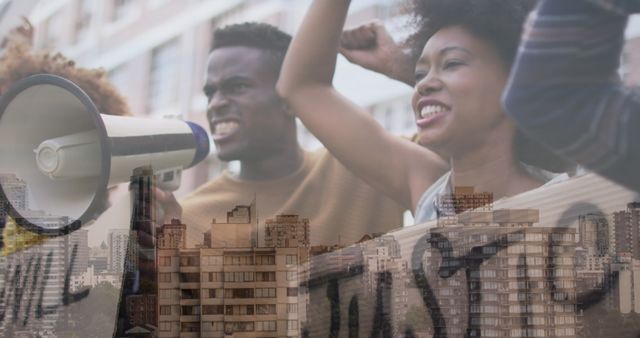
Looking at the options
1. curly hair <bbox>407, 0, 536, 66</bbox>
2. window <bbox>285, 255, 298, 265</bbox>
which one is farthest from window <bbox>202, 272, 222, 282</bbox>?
curly hair <bbox>407, 0, 536, 66</bbox>

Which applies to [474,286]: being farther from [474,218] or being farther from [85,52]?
[85,52]

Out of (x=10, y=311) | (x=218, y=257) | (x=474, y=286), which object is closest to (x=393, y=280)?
(x=474, y=286)

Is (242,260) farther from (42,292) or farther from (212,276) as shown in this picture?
(42,292)

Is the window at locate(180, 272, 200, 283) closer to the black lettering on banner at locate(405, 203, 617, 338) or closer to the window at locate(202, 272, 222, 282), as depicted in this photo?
the window at locate(202, 272, 222, 282)

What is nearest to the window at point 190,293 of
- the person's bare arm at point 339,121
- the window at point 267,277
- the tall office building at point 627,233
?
the window at point 267,277

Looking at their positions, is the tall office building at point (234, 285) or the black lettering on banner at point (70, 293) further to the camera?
the black lettering on banner at point (70, 293)

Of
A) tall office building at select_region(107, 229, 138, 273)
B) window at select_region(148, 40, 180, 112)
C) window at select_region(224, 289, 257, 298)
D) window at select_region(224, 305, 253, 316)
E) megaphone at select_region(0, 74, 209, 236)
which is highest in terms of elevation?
window at select_region(148, 40, 180, 112)

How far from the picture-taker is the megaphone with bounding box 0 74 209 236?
359cm

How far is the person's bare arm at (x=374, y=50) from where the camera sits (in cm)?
347

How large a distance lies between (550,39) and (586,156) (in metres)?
0.36

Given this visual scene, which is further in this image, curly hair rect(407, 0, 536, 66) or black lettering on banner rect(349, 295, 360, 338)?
black lettering on banner rect(349, 295, 360, 338)

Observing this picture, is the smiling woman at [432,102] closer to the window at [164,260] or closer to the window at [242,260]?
the window at [242,260]

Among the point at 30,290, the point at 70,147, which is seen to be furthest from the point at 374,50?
the point at 30,290

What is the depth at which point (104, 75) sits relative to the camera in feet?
12.6
